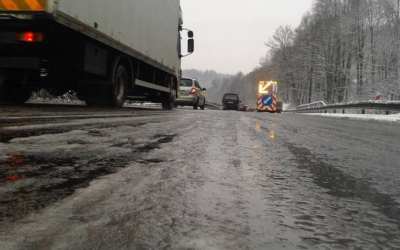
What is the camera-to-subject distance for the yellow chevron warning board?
302 inches

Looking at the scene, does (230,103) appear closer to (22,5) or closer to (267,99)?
(267,99)

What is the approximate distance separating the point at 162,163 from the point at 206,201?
3.12ft

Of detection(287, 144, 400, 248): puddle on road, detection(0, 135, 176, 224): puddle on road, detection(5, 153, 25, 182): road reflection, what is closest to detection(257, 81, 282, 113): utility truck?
detection(287, 144, 400, 248): puddle on road

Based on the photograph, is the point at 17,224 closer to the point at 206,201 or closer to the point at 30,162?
the point at 206,201

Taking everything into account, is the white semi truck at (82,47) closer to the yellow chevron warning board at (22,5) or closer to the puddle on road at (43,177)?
the yellow chevron warning board at (22,5)

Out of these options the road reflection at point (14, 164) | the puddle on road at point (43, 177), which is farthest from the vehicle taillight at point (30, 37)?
the road reflection at point (14, 164)

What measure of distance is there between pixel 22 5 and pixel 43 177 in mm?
6554

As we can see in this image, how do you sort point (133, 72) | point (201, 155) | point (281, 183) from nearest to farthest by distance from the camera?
point (281, 183) → point (201, 155) → point (133, 72)

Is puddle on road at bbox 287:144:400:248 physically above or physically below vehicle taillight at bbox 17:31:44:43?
below

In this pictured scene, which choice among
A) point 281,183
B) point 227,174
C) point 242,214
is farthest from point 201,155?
point 242,214

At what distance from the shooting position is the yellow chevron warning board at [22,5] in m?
7.66

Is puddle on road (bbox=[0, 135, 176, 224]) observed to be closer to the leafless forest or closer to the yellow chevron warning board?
the yellow chevron warning board

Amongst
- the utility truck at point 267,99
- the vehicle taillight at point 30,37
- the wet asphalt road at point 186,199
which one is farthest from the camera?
the utility truck at point 267,99

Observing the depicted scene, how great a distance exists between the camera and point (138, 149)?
3.28 meters
